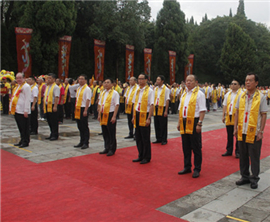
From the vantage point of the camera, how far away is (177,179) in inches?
189

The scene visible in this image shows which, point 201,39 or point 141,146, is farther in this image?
point 201,39

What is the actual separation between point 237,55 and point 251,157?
123ft

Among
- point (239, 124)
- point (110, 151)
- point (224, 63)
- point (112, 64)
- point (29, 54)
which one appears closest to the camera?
point (239, 124)

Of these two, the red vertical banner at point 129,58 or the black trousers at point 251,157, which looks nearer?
the black trousers at point 251,157

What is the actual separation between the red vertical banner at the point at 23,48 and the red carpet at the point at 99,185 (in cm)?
1224

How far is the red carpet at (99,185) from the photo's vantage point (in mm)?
3455

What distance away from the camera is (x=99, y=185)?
4.42 meters

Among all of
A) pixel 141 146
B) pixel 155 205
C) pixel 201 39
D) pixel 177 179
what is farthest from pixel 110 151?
pixel 201 39

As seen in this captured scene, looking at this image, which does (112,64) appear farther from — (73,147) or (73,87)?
(73,147)

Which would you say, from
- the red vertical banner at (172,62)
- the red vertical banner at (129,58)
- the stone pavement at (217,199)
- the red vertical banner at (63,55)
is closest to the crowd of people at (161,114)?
the stone pavement at (217,199)

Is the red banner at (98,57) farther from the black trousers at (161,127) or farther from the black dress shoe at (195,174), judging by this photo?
the black dress shoe at (195,174)

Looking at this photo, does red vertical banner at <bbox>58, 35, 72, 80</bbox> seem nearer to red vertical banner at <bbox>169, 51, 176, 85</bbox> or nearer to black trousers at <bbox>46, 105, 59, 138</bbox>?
black trousers at <bbox>46, 105, 59, 138</bbox>

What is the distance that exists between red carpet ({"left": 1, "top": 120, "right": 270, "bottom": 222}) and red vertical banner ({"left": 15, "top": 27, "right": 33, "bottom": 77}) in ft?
40.2

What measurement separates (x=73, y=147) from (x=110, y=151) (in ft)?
3.88
